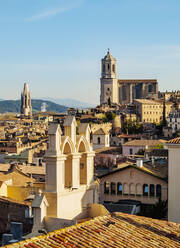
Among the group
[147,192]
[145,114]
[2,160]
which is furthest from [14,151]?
[145,114]

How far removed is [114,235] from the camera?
385 inches

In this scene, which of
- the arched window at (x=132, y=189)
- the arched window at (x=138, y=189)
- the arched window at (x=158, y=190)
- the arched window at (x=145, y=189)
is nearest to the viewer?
the arched window at (x=158, y=190)

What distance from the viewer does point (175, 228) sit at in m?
10.9

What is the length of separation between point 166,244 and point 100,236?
119cm

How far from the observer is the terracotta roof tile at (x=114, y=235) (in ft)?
29.7

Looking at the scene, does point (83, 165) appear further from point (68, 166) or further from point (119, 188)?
point (119, 188)

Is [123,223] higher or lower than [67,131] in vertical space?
lower

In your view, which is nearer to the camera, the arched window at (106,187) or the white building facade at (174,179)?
the white building facade at (174,179)

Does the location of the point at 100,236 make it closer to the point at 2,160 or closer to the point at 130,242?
the point at 130,242

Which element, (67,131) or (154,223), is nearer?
(154,223)

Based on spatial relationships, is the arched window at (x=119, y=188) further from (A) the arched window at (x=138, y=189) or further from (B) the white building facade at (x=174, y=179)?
(B) the white building facade at (x=174, y=179)

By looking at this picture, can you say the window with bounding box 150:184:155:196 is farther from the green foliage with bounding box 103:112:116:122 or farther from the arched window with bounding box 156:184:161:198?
the green foliage with bounding box 103:112:116:122

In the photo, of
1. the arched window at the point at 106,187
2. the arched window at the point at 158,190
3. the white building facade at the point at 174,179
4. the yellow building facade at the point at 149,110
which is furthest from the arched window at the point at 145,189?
the yellow building facade at the point at 149,110

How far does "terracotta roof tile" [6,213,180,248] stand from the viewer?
9039 mm
